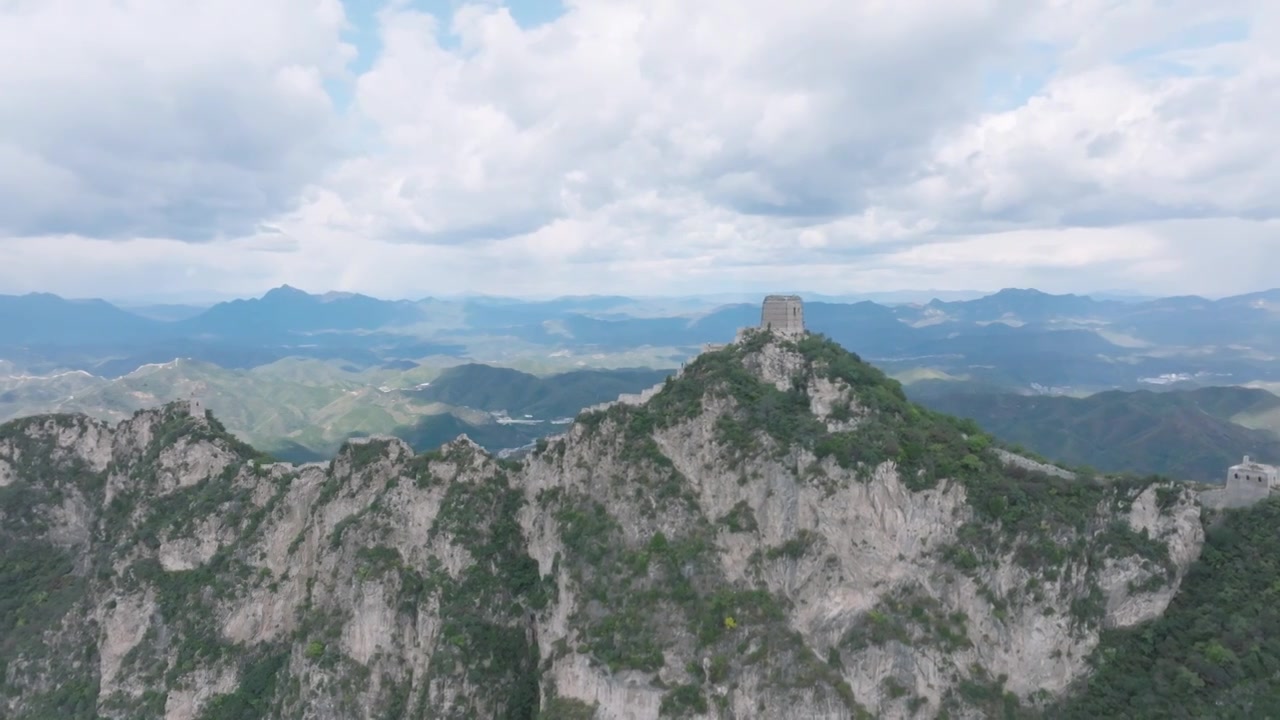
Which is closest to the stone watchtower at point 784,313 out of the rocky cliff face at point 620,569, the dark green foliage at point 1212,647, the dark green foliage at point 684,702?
the rocky cliff face at point 620,569

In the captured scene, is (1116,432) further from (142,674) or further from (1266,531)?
(142,674)

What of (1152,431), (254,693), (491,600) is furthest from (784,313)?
(1152,431)

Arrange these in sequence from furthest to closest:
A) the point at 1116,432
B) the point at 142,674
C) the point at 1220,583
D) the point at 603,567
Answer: the point at 1116,432 < the point at 142,674 < the point at 603,567 < the point at 1220,583

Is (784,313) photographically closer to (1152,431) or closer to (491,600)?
(491,600)

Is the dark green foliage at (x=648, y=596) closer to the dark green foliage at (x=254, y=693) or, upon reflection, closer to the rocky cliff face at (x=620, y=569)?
the rocky cliff face at (x=620, y=569)

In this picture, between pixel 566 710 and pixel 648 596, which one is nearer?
pixel 566 710

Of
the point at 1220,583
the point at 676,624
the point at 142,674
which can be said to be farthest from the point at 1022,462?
the point at 142,674
